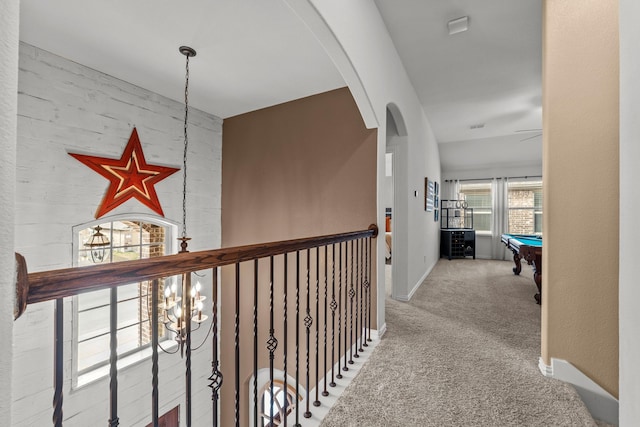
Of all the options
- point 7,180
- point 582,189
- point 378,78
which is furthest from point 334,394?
point 378,78

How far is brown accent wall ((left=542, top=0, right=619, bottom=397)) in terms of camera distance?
5.50ft

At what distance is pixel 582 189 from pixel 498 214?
588cm

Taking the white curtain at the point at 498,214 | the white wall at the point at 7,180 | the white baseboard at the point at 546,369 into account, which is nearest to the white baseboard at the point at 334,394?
the white baseboard at the point at 546,369

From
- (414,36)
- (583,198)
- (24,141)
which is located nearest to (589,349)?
→ (583,198)

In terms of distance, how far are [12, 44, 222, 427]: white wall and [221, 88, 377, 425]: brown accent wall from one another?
2.47 feet

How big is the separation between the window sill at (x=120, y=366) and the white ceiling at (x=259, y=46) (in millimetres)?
2946

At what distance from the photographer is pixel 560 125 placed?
5.95 feet

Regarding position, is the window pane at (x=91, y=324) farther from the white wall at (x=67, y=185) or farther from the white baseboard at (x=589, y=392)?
the white baseboard at (x=589, y=392)

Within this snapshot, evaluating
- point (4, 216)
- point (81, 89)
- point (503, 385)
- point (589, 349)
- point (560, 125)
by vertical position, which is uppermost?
point (81, 89)

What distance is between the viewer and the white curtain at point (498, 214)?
6.89 metres

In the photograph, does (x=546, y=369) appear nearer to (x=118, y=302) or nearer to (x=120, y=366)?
(x=120, y=366)

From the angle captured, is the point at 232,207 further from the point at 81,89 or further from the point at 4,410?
the point at 4,410

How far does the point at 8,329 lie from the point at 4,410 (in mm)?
124

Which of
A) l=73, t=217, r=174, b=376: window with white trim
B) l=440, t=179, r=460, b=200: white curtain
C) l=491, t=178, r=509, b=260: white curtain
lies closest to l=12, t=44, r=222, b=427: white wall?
l=73, t=217, r=174, b=376: window with white trim
